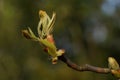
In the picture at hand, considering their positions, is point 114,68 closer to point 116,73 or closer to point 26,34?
point 116,73

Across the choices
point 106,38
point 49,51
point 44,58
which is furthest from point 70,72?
point 49,51

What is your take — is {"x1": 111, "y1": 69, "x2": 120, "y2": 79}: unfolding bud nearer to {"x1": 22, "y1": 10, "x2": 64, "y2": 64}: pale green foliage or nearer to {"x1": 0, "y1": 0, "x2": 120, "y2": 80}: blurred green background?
{"x1": 22, "y1": 10, "x2": 64, "y2": 64}: pale green foliage

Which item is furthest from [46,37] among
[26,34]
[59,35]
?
[59,35]

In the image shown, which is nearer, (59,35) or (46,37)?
(46,37)

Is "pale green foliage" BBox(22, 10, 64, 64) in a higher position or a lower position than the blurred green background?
lower

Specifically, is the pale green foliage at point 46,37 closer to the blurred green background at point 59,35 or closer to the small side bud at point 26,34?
the small side bud at point 26,34

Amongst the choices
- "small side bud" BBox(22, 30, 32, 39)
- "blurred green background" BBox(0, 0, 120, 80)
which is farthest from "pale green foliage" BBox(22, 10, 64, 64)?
"blurred green background" BBox(0, 0, 120, 80)

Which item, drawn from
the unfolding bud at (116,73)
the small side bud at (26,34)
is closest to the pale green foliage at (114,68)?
the unfolding bud at (116,73)

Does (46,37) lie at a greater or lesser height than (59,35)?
lesser

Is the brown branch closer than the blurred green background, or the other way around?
the brown branch

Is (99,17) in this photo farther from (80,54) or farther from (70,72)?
(70,72)
